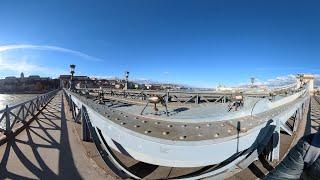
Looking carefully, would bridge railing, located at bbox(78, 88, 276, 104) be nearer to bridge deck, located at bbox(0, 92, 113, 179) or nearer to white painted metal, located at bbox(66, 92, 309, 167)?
bridge deck, located at bbox(0, 92, 113, 179)

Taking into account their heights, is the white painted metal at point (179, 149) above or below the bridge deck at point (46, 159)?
above

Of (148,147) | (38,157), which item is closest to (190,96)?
(38,157)

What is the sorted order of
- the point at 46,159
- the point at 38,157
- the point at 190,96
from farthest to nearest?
the point at 190,96 < the point at 38,157 < the point at 46,159

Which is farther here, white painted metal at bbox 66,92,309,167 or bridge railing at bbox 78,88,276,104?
bridge railing at bbox 78,88,276,104

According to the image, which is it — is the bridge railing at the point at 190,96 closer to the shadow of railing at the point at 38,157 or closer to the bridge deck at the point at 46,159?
the shadow of railing at the point at 38,157

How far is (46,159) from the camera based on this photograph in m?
4.99

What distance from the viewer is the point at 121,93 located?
21.8m

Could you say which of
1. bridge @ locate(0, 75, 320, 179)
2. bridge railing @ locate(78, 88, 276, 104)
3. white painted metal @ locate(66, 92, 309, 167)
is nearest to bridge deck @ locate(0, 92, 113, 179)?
bridge @ locate(0, 75, 320, 179)

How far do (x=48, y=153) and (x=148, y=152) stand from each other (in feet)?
13.6

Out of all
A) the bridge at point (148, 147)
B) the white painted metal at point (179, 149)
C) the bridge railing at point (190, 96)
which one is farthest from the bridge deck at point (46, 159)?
the bridge railing at point (190, 96)

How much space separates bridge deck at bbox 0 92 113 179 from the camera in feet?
13.6

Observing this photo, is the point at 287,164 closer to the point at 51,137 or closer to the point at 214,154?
the point at 214,154

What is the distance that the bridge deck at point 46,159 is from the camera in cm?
414

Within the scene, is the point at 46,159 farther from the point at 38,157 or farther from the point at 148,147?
the point at 148,147
